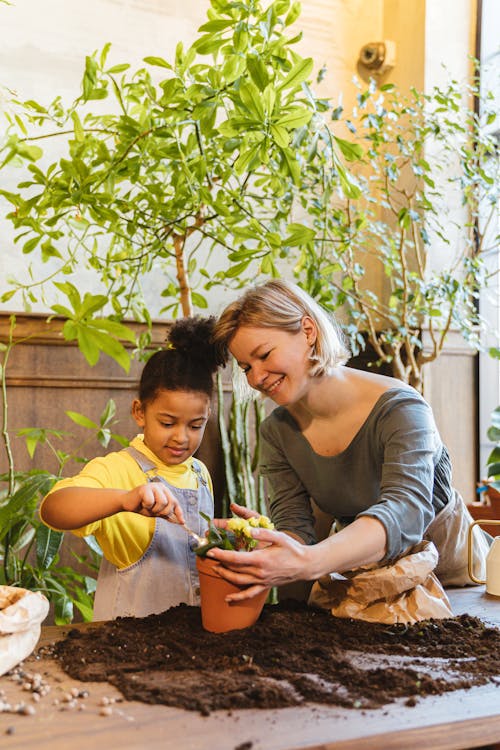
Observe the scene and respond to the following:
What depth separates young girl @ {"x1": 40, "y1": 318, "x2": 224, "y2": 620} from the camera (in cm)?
170

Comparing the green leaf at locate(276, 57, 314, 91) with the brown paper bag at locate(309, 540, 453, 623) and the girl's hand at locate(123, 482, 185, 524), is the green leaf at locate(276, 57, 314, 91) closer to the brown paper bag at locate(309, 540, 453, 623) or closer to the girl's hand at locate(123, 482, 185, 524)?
the girl's hand at locate(123, 482, 185, 524)

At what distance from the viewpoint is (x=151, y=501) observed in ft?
4.43

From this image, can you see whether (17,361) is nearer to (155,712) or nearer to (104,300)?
(104,300)

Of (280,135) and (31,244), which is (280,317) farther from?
(31,244)

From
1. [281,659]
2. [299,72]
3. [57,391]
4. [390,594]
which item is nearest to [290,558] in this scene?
[281,659]

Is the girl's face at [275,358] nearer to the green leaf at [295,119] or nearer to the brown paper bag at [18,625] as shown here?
the green leaf at [295,119]

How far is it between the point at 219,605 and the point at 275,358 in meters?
0.56

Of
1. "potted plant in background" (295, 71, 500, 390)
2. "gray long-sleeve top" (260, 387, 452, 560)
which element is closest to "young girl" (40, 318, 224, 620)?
"gray long-sleeve top" (260, 387, 452, 560)

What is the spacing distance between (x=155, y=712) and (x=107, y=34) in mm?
2942

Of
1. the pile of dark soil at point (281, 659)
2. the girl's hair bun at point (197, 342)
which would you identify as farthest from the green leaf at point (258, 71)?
the pile of dark soil at point (281, 659)

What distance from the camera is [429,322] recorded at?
3.26m

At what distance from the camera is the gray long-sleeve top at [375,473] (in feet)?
4.96

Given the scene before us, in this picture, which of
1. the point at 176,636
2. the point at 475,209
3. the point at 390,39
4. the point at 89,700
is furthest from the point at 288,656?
the point at 390,39

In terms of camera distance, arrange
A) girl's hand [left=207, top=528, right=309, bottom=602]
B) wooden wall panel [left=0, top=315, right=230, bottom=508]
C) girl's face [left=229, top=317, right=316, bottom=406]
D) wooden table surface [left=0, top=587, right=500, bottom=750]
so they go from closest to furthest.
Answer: wooden table surface [left=0, top=587, right=500, bottom=750] → girl's hand [left=207, top=528, right=309, bottom=602] → girl's face [left=229, top=317, right=316, bottom=406] → wooden wall panel [left=0, top=315, right=230, bottom=508]
